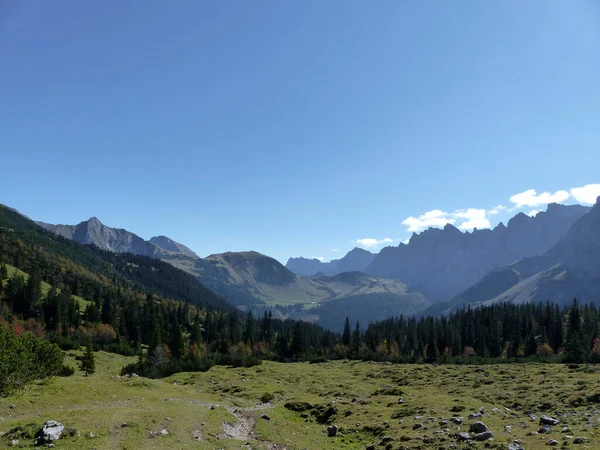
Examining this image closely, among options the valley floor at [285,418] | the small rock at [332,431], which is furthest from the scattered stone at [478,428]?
the small rock at [332,431]

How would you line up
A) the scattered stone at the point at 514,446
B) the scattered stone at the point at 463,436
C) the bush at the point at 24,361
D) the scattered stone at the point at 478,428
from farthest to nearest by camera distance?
the bush at the point at 24,361, the scattered stone at the point at 478,428, the scattered stone at the point at 463,436, the scattered stone at the point at 514,446

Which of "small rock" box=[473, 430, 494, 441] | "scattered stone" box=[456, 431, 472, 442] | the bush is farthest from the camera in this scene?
the bush

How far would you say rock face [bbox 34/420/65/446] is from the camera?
2419cm

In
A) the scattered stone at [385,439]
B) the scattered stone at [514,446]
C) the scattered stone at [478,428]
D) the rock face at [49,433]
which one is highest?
the scattered stone at [514,446]

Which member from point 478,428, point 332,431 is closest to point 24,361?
point 332,431

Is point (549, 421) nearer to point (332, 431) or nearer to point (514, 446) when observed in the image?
point (514, 446)

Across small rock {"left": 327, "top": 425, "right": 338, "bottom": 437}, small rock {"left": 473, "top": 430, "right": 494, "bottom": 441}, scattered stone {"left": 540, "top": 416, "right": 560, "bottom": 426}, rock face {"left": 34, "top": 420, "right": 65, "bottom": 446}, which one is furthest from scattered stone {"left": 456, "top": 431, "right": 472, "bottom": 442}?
rock face {"left": 34, "top": 420, "right": 65, "bottom": 446}

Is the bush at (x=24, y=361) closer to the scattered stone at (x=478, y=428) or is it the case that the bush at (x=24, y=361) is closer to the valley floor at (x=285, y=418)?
the valley floor at (x=285, y=418)

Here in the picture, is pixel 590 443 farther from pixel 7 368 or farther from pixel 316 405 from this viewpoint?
pixel 7 368

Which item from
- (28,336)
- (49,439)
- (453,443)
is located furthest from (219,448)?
(28,336)

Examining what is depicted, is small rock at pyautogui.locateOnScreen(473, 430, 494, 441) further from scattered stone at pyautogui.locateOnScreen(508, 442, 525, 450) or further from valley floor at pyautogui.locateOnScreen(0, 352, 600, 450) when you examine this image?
scattered stone at pyautogui.locateOnScreen(508, 442, 525, 450)

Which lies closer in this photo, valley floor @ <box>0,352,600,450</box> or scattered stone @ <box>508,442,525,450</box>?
scattered stone @ <box>508,442,525,450</box>

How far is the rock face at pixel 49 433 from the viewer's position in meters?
24.2

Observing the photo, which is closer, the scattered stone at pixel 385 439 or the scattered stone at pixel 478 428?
the scattered stone at pixel 478 428
